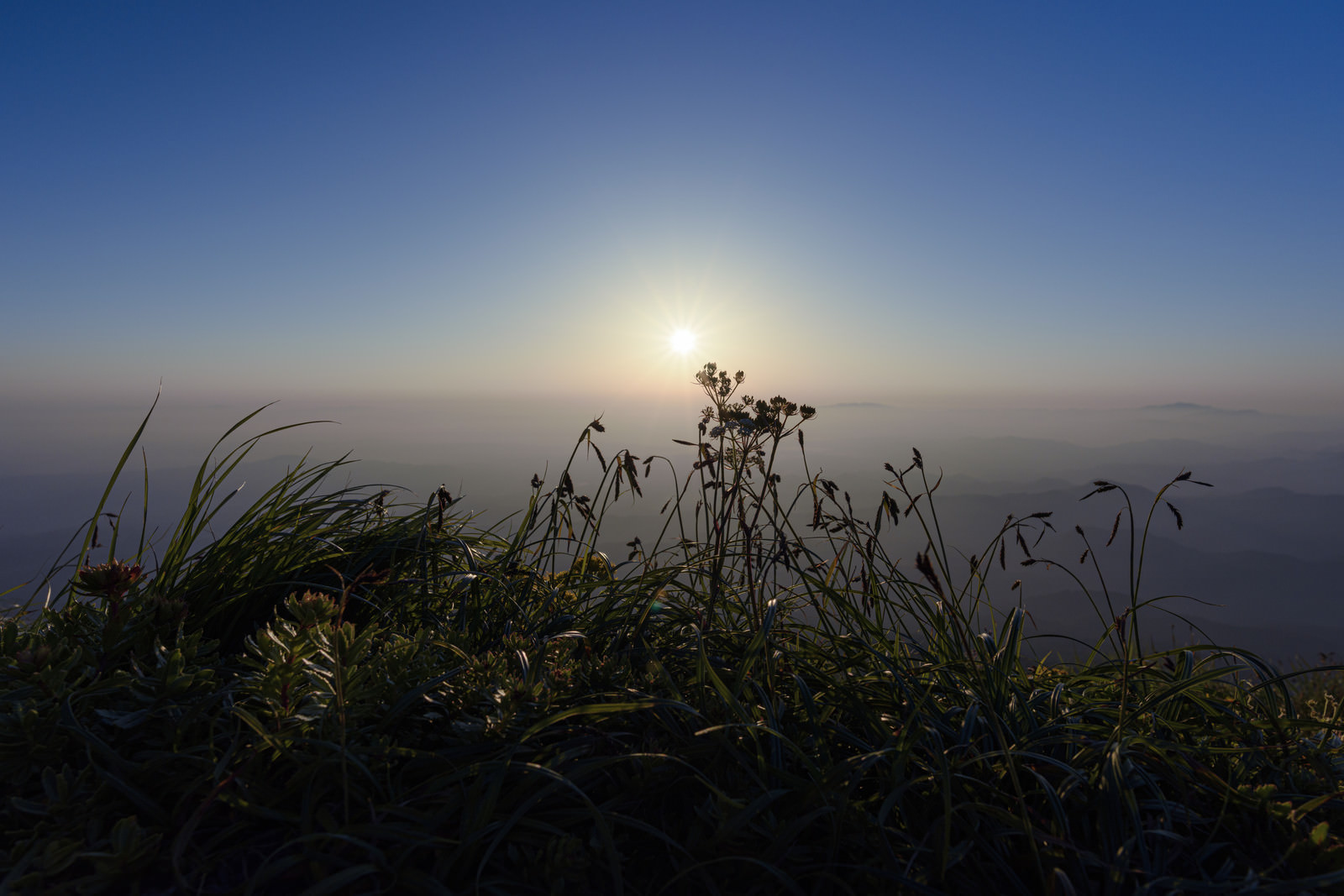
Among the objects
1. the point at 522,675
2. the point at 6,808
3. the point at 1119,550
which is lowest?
the point at 1119,550

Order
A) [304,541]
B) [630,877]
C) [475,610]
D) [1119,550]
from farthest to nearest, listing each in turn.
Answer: [1119,550] < [304,541] < [475,610] < [630,877]

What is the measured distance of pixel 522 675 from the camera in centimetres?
167

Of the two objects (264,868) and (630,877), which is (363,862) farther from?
(630,877)

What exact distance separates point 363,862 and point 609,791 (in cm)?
51

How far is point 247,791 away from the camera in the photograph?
4.37ft

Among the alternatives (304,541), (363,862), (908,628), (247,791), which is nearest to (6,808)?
(247,791)

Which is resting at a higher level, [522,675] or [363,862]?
[522,675]

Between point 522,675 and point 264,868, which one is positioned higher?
point 522,675

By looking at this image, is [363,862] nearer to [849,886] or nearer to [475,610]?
[849,886]

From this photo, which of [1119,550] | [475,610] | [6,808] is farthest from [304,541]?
[1119,550]

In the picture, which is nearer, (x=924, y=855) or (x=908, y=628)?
(x=924, y=855)

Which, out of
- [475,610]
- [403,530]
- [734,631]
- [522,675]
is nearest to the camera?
[522,675]

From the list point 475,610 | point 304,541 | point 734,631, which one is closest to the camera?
point 734,631

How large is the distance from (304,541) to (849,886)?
2.47 meters
